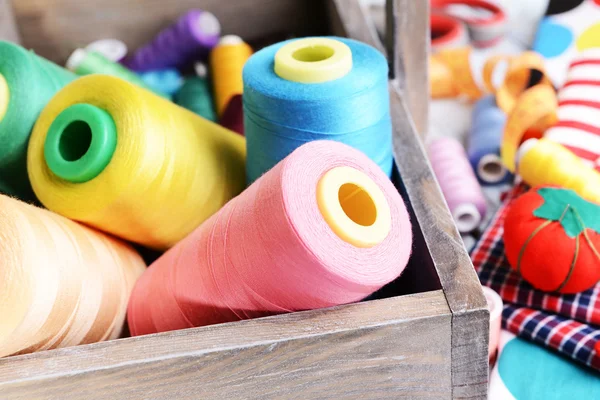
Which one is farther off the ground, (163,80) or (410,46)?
(410,46)

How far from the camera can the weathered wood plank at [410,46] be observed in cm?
74

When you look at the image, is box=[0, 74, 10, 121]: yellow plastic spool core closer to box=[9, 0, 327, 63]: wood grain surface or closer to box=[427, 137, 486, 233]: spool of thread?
box=[9, 0, 327, 63]: wood grain surface

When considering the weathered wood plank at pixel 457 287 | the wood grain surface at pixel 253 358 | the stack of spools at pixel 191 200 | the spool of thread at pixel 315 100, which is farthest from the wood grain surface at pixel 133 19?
the wood grain surface at pixel 253 358

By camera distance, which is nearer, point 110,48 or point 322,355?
point 322,355

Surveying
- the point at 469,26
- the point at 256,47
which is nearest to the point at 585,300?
the point at 256,47

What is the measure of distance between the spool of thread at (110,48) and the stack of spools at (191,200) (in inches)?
15.2

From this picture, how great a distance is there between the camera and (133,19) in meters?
1.09

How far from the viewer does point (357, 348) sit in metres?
0.45

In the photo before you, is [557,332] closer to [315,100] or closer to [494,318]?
[494,318]

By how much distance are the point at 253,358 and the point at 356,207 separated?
0.14 m

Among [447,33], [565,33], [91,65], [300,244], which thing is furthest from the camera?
[447,33]

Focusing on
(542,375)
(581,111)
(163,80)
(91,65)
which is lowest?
(542,375)

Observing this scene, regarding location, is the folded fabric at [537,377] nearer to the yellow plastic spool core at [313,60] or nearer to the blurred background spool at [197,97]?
the yellow plastic spool core at [313,60]

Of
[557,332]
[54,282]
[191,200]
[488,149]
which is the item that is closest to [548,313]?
[557,332]
